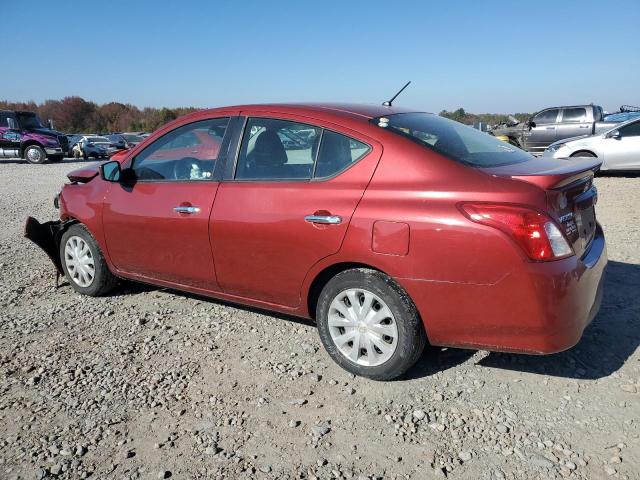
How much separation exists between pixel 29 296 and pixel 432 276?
12.8 ft

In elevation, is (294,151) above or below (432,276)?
above

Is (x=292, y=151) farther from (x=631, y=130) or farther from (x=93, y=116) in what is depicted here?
(x=93, y=116)

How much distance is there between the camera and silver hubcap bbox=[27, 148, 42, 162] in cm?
2409

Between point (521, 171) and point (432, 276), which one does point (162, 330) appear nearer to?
point (432, 276)

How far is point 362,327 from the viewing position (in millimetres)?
3141

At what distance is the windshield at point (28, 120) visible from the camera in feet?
77.8

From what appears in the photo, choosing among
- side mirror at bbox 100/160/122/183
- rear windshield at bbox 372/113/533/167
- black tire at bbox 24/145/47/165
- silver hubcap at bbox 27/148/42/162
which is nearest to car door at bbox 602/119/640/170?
rear windshield at bbox 372/113/533/167

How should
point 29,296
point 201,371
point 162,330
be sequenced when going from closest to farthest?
point 201,371 → point 162,330 → point 29,296

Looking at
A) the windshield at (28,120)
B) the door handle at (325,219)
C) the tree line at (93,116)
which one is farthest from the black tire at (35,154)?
the tree line at (93,116)

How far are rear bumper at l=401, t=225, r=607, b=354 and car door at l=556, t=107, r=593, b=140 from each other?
52.4 ft

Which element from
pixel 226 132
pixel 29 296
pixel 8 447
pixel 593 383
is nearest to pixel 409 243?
pixel 593 383

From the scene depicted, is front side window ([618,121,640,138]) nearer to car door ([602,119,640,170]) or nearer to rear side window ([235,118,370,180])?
car door ([602,119,640,170])

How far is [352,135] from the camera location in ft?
10.5

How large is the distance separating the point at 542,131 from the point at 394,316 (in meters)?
16.6
